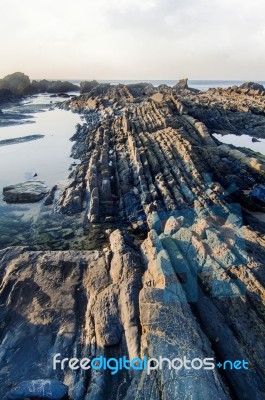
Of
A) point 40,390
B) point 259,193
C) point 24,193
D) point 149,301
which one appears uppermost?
point 149,301

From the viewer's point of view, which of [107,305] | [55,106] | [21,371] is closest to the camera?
[21,371]

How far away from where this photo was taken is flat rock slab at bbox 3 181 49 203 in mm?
15328

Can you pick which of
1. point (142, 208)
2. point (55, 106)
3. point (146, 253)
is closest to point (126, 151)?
point (142, 208)

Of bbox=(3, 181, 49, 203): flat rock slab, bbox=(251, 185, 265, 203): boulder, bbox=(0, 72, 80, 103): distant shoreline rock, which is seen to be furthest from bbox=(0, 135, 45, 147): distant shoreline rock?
bbox=(0, 72, 80, 103): distant shoreline rock

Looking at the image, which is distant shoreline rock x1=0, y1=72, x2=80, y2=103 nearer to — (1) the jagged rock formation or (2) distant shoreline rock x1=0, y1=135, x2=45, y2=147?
(2) distant shoreline rock x1=0, y1=135, x2=45, y2=147

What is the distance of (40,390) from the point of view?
18.2 ft

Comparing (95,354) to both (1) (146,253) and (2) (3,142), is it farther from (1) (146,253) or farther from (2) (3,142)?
(2) (3,142)

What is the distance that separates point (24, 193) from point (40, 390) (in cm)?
1131

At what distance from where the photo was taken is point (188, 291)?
7.19m

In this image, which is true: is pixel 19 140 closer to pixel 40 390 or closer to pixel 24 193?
pixel 24 193

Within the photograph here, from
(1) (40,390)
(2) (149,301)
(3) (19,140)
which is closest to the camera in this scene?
(1) (40,390)

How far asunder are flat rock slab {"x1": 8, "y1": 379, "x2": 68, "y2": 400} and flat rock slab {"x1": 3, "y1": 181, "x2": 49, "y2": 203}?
35.0 feet

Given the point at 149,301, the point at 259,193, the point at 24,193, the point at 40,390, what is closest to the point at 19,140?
the point at 24,193

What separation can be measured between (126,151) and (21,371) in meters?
15.1
